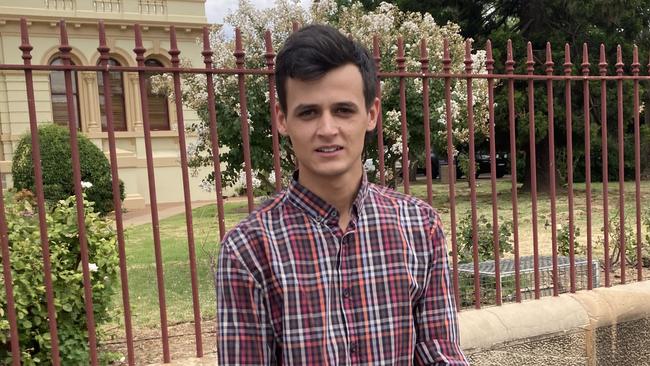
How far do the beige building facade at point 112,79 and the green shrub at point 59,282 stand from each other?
43.2ft

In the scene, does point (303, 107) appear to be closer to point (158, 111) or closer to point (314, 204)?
point (314, 204)

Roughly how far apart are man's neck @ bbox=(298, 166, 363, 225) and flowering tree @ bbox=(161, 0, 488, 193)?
463cm

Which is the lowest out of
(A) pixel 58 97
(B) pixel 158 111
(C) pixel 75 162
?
(C) pixel 75 162

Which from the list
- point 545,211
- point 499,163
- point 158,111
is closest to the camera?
point 545,211

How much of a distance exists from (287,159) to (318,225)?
5953 mm

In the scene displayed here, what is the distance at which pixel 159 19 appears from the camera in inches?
Answer: 725

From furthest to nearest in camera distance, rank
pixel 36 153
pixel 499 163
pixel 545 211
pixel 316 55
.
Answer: pixel 499 163
pixel 545 211
pixel 36 153
pixel 316 55

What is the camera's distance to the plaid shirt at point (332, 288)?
4.70 feet

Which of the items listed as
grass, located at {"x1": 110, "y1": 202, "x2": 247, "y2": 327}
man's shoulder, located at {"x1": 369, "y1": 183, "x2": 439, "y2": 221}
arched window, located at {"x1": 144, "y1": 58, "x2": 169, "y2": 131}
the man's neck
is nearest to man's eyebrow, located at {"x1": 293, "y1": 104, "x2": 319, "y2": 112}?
the man's neck

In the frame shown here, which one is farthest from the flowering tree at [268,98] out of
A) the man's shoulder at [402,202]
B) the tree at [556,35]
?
the tree at [556,35]

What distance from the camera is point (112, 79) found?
1795 cm

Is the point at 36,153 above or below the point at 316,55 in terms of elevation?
below

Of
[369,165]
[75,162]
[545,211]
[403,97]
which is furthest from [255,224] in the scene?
[545,211]

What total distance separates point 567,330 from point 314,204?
9.09 feet
